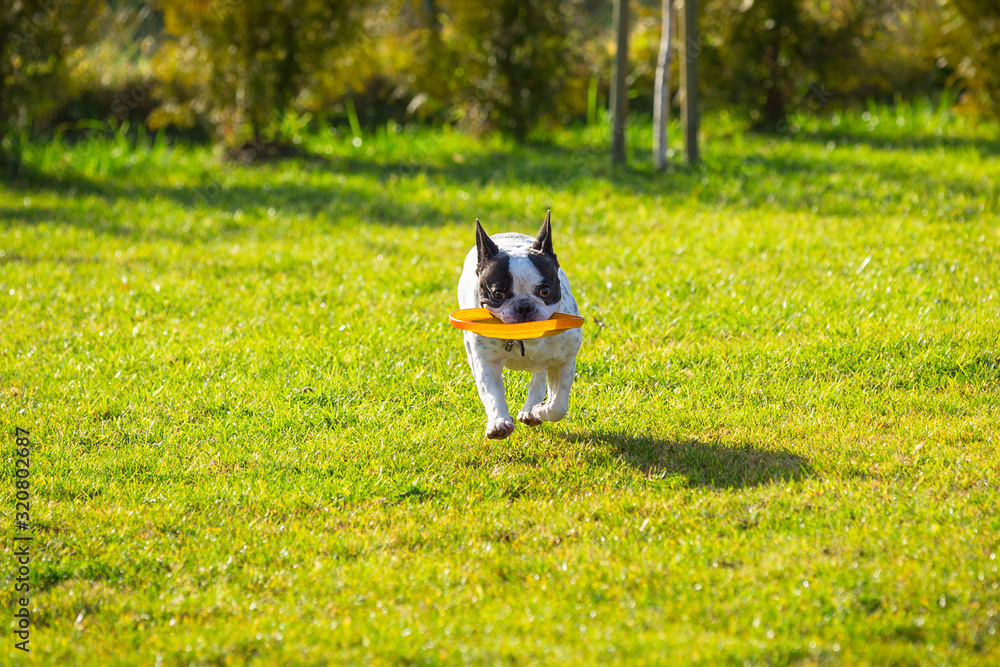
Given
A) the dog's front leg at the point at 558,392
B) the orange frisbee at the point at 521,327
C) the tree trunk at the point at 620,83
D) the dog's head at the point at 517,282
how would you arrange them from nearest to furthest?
the orange frisbee at the point at 521,327, the dog's head at the point at 517,282, the dog's front leg at the point at 558,392, the tree trunk at the point at 620,83

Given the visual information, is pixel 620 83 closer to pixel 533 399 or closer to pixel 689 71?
pixel 689 71

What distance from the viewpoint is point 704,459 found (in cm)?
447

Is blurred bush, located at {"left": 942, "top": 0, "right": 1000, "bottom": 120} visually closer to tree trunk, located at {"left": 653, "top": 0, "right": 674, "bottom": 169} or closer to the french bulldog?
tree trunk, located at {"left": 653, "top": 0, "right": 674, "bottom": 169}

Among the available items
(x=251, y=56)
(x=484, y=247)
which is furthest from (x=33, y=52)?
(x=484, y=247)

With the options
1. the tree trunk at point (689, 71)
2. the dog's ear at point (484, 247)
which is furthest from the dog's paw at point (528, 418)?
the tree trunk at point (689, 71)

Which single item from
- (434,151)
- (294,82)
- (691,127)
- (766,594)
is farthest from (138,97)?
(766,594)

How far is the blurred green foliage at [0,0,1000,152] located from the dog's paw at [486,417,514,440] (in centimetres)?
942

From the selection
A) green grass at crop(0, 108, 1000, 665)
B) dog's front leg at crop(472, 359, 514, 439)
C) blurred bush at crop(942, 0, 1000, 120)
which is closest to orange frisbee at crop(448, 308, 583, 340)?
dog's front leg at crop(472, 359, 514, 439)

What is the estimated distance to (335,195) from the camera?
1094 centimetres

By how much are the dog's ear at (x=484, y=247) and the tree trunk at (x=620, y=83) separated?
7.05m

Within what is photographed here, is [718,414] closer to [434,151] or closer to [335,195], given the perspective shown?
[335,195]

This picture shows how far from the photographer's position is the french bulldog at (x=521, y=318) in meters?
4.23

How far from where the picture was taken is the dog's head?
4.17 m
